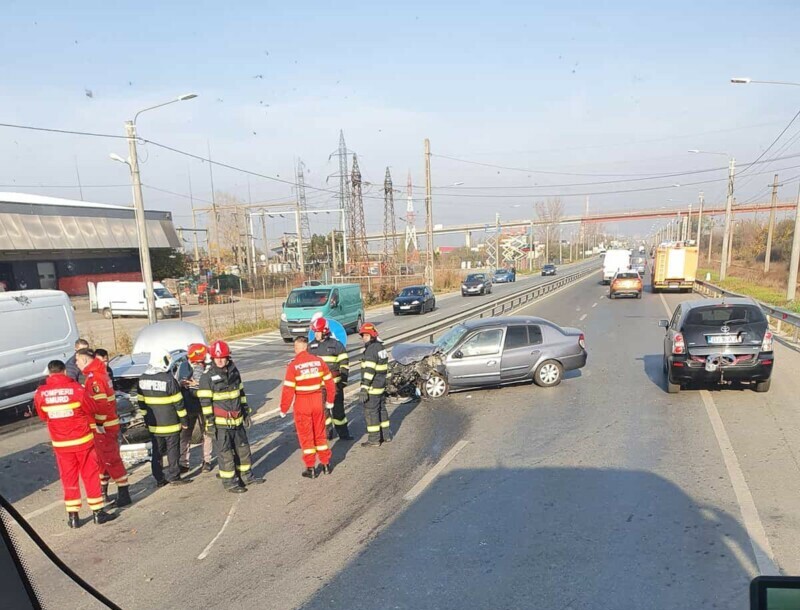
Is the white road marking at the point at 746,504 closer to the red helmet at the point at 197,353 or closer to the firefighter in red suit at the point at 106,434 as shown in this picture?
the firefighter in red suit at the point at 106,434

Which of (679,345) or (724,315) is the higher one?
(724,315)

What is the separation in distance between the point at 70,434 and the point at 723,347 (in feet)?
32.1

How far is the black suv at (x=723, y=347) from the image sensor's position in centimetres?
898

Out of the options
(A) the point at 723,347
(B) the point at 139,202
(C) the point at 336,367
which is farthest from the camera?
(B) the point at 139,202

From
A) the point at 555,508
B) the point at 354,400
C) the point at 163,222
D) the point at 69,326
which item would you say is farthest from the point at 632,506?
the point at 163,222

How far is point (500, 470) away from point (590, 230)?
171m

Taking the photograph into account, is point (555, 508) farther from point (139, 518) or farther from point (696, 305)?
point (696, 305)

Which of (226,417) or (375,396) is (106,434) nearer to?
(226,417)

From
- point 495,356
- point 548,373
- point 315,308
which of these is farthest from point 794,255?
point 315,308

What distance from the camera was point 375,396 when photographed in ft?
25.3

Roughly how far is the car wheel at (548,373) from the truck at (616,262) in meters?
34.9

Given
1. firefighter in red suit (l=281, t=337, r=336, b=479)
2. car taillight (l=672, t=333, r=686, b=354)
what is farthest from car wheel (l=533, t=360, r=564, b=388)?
firefighter in red suit (l=281, t=337, r=336, b=479)

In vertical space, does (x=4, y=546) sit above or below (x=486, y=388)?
above

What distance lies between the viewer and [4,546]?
1639mm
